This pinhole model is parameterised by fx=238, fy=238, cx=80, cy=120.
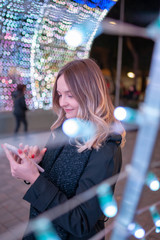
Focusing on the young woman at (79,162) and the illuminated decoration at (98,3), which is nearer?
the young woman at (79,162)

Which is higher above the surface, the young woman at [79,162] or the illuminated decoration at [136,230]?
the young woman at [79,162]

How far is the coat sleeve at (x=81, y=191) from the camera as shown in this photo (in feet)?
2.96

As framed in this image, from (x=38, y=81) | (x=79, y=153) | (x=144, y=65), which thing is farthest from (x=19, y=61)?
(x=144, y=65)

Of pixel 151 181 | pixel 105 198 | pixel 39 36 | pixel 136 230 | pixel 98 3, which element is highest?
pixel 98 3

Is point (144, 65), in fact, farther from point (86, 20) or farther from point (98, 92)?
point (98, 92)

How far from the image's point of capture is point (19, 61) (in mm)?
1779

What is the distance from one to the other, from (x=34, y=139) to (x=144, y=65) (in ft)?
18.3

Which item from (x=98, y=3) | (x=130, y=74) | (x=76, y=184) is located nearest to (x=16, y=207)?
(x=76, y=184)

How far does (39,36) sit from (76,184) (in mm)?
1133

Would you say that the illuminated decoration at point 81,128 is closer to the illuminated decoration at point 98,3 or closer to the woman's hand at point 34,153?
the woman's hand at point 34,153

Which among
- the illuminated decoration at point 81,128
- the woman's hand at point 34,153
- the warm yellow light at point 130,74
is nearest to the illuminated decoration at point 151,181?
the illuminated decoration at point 81,128

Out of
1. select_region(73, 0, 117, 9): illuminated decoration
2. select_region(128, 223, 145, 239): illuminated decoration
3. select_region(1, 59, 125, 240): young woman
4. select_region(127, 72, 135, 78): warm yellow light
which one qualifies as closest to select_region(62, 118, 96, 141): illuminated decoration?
select_region(1, 59, 125, 240): young woman

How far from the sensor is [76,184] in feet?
3.23

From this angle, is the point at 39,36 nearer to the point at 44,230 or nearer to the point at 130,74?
the point at 44,230
